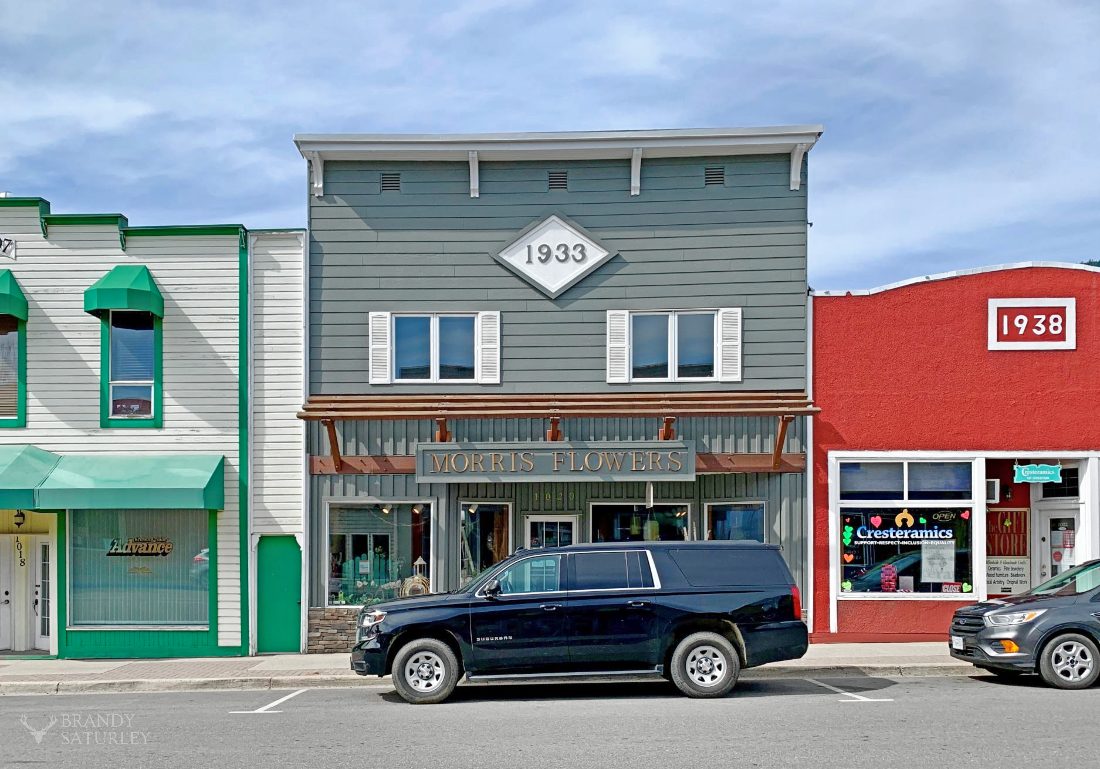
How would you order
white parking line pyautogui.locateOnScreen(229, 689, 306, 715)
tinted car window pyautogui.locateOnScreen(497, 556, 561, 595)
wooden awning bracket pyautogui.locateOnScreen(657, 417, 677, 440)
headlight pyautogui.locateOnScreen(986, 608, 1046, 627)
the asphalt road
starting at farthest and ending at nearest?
wooden awning bracket pyautogui.locateOnScreen(657, 417, 677, 440)
headlight pyautogui.locateOnScreen(986, 608, 1046, 627)
tinted car window pyautogui.locateOnScreen(497, 556, 561, 595)
white parking line pyautogui.locateOnScreen(229, 689, 306, 715)
the asphalt road

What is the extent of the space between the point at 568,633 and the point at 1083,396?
9413 millimetres

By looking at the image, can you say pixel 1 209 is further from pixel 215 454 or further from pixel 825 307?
pixel 825 307

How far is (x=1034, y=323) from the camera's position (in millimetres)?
16938

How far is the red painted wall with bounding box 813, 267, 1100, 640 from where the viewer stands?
55.3 ft

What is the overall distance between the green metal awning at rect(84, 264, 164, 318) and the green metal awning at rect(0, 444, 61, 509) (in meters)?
2.36

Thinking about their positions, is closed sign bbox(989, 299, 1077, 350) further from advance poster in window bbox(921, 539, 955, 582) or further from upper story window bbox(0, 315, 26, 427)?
upper story window bbox(0, 315, 26, 427)

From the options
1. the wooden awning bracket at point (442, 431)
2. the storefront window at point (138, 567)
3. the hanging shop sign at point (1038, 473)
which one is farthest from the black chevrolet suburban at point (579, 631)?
the hanging shop sign at point (1038, 473)

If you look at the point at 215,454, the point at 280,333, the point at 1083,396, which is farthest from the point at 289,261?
the point at 1083,396

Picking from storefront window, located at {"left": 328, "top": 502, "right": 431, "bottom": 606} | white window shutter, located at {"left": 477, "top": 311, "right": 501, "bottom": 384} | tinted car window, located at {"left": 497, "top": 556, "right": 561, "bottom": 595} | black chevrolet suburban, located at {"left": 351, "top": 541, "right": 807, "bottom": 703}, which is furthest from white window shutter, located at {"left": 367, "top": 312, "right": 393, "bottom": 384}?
tinted car window, located at {"left": 497, "top": 556, "right": 561, "bottom": 595}

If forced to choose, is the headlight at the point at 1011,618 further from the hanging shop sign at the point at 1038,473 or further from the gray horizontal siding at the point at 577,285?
the gray horizontal siding at the point at 577,285

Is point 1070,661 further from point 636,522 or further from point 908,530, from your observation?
point 636,522

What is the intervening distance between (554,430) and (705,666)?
17.2 ft

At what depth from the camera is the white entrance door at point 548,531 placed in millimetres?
17297

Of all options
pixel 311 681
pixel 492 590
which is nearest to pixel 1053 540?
pixel 492 590
